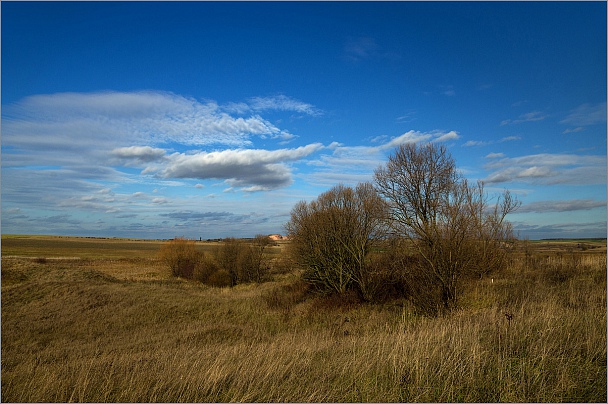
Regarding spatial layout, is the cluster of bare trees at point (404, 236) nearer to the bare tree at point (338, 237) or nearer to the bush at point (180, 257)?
the bare tree at point (338, 237)

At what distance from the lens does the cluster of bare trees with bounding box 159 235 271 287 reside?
49594 mm

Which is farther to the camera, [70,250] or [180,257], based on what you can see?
[70,250]

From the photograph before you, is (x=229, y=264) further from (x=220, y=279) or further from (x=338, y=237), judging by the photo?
(x=338, y=237)

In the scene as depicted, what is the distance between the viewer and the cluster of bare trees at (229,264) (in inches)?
1953

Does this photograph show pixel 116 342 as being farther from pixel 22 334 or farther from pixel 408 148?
pixel 408 148

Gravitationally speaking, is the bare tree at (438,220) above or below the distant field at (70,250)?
above

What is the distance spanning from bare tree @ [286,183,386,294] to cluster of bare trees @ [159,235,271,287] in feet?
67.1

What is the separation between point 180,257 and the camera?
185ft

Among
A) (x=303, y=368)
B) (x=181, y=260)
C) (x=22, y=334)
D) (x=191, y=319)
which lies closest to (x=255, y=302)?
(x=191, y=319)

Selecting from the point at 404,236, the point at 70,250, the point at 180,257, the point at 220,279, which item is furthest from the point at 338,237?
the point at 70,250

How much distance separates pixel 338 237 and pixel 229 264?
2794 cm

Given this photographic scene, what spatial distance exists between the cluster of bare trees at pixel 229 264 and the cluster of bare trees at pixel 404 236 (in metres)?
19.0

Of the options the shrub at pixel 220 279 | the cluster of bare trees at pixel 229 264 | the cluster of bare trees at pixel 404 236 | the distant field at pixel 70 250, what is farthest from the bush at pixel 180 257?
the cluster of bare trees at pixel 404 236

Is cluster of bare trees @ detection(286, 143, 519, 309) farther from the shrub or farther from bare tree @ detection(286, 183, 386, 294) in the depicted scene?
the shrub
